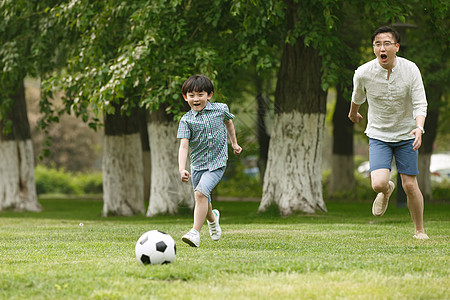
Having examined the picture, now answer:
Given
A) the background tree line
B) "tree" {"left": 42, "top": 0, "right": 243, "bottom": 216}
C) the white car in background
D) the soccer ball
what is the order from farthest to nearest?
the white car in background < the background tree line < "tree" {"left": 42, "top": 0, "right": 243, "bottom": 216} < the soccer ball

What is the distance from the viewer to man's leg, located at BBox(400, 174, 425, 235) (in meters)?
7.80

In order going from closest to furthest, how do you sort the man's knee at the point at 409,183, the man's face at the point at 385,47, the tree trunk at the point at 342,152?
the man's face at the point at 385,47 < the man's knee at the point at 409,183 < the tree trunk at the point at 342,152

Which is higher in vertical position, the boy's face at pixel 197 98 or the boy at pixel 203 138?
the boy's face at pixel 197 98

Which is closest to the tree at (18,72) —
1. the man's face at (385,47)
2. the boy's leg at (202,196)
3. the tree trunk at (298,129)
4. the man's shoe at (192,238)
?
the tree trunk at (298,129)

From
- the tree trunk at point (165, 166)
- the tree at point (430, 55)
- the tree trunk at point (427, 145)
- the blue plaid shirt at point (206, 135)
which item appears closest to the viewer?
the blue plaid shirt at point (206, 135)

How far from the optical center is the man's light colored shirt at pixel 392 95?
753 cm

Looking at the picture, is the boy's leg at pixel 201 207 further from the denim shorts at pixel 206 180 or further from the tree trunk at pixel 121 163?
the tree trunk at pixel 121 163

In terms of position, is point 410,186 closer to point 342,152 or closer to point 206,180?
point 206,180

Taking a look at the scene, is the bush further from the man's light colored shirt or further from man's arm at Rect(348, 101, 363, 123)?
the man's light colored shirt

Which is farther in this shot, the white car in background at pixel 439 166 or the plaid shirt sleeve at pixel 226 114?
the white car in background at pixel 439 166

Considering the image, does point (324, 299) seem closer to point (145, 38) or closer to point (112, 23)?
point (145, 38)

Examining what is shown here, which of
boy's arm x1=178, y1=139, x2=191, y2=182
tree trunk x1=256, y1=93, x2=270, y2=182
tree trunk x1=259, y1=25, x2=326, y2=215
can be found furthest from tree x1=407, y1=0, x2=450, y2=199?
boy's arm x1=178, y1=139, x2=191, y2=182

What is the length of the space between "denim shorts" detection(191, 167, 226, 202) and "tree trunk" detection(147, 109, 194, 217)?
815 centimetres

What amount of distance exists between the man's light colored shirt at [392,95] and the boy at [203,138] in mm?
1515
